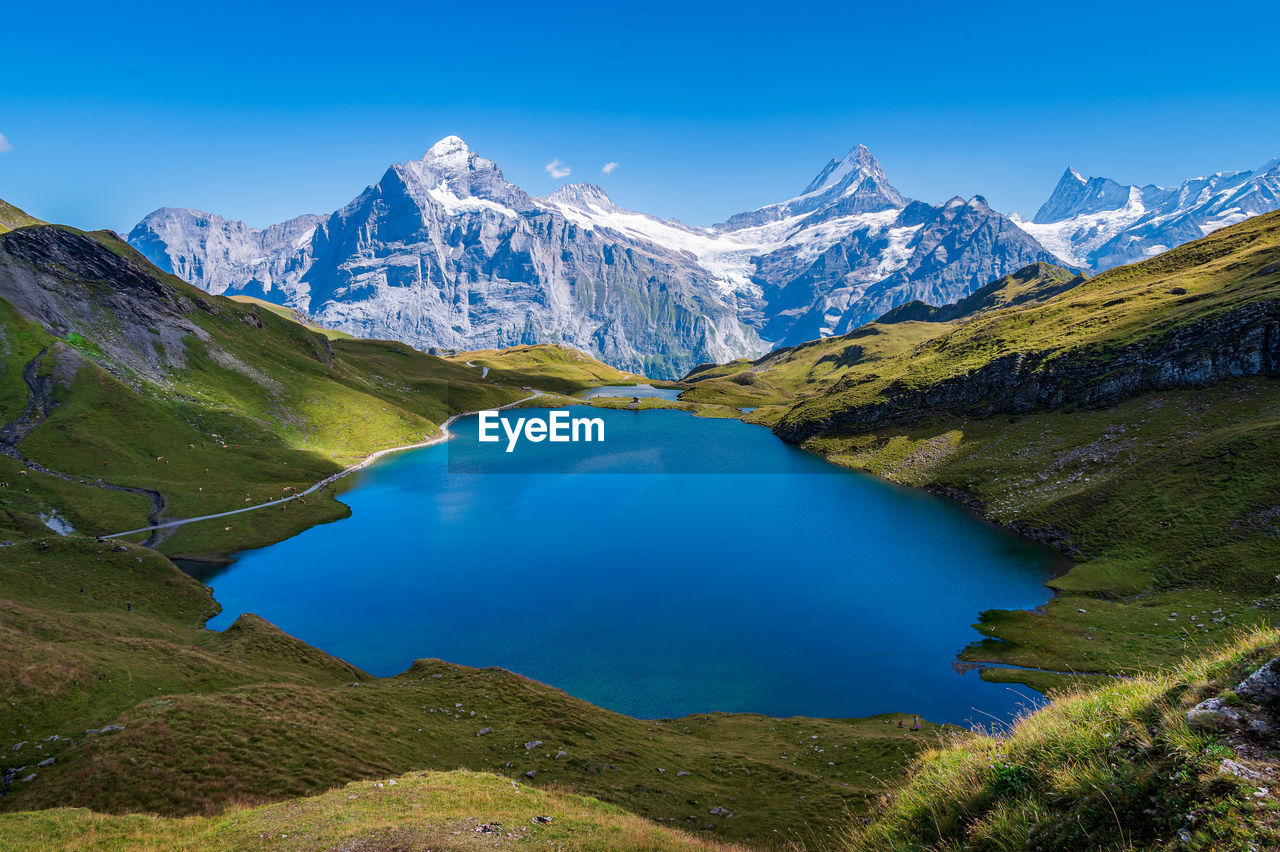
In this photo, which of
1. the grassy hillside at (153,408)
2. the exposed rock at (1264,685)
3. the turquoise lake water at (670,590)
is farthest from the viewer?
the grassy hillside at (153,408)

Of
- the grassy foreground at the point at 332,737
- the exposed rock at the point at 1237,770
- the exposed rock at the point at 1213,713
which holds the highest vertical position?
the exposed rock at the point at 1213,713

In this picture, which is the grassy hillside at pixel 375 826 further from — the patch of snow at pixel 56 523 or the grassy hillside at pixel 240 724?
the patch of snow at pixel 56 523

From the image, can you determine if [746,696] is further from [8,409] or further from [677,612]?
[8,409]

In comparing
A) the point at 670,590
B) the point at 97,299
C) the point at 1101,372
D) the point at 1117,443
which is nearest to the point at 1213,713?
the point at 670,590

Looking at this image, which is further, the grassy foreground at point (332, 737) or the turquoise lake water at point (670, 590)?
the turquoise lake water at point (670, 590)

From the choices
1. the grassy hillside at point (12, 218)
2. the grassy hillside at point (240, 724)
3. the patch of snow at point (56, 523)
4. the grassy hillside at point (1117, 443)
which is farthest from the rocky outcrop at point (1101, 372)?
the grassy hillside at point (12, 218)

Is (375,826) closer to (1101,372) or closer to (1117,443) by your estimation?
(1117,443)

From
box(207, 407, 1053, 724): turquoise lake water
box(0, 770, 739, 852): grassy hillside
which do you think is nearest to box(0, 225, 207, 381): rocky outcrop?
box(207, 407, 1053, 724): turquoise lake water
